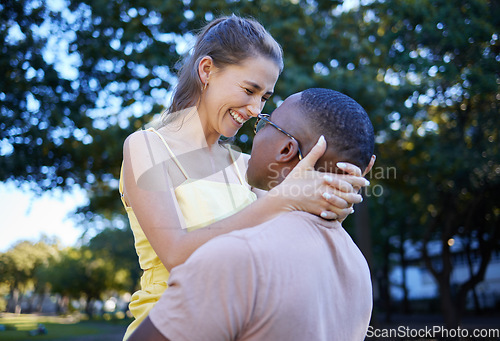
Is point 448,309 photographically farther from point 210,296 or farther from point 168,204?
point 210,296

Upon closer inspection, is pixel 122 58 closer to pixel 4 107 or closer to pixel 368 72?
pixel 4 107

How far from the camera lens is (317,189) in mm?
1478

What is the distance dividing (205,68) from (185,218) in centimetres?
80

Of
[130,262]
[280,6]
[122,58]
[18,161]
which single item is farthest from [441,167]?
[130,262]

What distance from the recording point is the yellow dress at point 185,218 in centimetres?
186

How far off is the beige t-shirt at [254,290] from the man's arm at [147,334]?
0.02 meters

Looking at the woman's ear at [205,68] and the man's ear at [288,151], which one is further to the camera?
the woman's ear at [205,68]

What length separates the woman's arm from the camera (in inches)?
58.7

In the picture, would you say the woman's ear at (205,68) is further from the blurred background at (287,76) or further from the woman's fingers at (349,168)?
the blurred background at (287,76)

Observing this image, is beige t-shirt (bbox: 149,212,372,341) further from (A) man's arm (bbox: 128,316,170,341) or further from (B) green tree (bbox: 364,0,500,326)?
(B) green tree (bbox: 364,0,500,326)

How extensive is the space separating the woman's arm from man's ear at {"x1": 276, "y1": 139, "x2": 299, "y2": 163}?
0.12m

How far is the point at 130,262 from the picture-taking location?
118ft

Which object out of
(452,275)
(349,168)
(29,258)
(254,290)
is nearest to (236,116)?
(349,168)

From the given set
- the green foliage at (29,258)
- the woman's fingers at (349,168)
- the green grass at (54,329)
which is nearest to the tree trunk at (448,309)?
the woman's fingers at (349,168)
